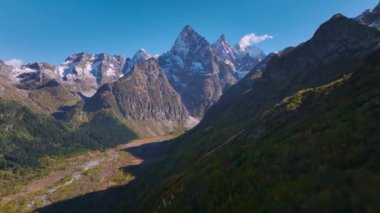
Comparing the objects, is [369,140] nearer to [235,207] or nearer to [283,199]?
[283,199]

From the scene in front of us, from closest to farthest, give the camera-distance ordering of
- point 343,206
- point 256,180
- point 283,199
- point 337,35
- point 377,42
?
point 343,206, point 283,199, point 256,180, point 377,42, point 337,35

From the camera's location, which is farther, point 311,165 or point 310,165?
point 310,165

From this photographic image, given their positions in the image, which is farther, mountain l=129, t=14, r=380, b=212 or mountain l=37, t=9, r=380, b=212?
mountain l=129, t=14, r=380, b=212

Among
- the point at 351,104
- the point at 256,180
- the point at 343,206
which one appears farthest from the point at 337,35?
the point at 343,206

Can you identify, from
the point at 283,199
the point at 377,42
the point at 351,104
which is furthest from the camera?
the point at 377,42

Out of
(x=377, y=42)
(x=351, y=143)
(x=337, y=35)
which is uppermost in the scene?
(x=337, y=35)

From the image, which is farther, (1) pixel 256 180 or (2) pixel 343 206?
(1) pixel 256 180

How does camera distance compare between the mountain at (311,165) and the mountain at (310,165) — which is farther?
the mountain at (310,165)

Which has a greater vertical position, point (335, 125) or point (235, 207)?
point (335, 125)

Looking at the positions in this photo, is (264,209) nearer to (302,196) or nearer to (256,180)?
(302,196)
